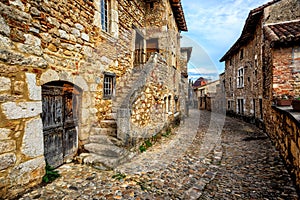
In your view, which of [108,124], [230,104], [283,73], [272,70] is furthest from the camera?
[230,104]

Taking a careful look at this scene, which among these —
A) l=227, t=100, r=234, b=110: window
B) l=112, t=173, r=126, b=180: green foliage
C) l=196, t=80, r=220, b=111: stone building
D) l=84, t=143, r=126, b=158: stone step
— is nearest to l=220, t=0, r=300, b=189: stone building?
l=227, t=100, r=234, b=110: window

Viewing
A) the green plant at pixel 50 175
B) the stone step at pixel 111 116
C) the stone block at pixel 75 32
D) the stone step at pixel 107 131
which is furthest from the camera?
the stone step at pixel 111 116

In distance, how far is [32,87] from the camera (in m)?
2.89

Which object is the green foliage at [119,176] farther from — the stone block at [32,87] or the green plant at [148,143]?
the stone block at [32,87]

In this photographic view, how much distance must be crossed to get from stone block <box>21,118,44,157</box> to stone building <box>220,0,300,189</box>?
14.7 ft

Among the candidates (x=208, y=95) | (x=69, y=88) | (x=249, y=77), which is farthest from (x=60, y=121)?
(x=208, y=95)

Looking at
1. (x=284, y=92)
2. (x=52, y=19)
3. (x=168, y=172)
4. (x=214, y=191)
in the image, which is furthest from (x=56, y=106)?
(x=284, y=92)

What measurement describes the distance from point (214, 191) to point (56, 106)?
3.76 metres

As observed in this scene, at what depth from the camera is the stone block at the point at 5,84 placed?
2469 mm

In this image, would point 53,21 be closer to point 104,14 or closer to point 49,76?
point 49,76

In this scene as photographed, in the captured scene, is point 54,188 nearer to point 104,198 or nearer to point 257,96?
point 104,198

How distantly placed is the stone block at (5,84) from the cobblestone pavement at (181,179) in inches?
70.4

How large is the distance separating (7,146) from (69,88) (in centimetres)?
177

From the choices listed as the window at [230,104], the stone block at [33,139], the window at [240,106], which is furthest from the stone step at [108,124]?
the window at [230,104]
